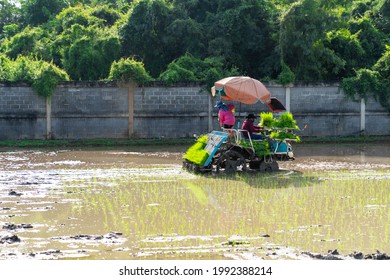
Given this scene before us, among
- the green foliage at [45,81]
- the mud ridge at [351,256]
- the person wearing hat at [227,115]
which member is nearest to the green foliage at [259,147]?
the person wearing hat at [227,115]

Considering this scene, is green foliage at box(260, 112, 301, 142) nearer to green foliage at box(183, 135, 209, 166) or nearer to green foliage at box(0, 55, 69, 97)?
green foliage at box(183, 135, 209, 166)

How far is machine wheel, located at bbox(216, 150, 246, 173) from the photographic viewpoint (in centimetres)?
1620

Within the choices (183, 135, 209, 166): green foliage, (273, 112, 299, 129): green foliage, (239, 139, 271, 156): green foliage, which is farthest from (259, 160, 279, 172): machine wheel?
(183, 135, 209, 166): green foliage

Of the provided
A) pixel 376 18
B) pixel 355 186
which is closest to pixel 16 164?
pixel 355 186

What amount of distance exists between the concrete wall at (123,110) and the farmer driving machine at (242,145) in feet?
28.0

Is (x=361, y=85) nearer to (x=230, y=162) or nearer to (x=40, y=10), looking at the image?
(x=230, y=162)

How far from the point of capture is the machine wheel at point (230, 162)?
53.2ft

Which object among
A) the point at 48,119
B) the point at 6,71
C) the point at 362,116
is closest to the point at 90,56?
the point at 6,71

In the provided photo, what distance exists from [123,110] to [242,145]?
10183 mm

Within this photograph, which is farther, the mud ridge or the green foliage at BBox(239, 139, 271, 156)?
the green foliage at BBox(239, 139, 271, 156)

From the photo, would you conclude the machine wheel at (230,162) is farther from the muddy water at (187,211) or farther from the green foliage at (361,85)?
the green foliage at (361,85)

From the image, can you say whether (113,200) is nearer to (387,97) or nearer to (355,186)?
(355,186)

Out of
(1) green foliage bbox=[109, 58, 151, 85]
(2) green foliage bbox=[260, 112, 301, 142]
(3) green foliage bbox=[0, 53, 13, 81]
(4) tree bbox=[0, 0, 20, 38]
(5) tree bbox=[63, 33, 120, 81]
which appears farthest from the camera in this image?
(4) tree bbox=[0, 0, 20, 38]

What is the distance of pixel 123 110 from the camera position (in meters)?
25.5
